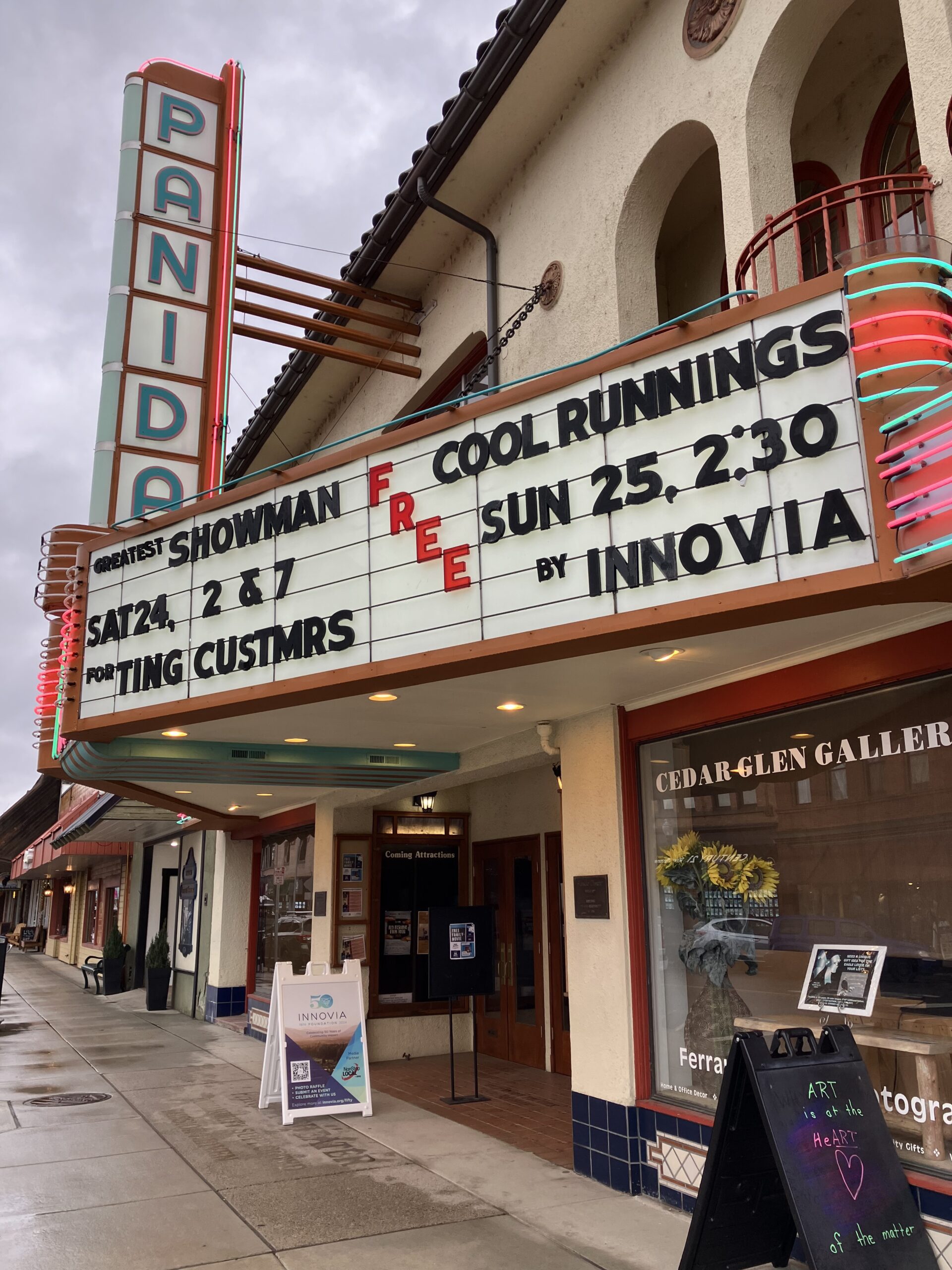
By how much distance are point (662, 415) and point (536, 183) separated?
5.32m

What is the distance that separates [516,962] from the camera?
11.7 metres

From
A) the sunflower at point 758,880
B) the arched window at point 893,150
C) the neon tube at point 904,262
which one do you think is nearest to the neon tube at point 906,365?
the neon tube at point 904,262

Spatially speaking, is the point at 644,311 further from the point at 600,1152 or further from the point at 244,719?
the point at 600,1152

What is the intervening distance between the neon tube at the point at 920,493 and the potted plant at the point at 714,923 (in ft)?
9.40

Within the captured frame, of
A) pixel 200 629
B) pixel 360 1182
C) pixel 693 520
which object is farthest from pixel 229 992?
pixel 693 520

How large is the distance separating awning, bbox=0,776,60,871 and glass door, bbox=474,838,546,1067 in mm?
28665

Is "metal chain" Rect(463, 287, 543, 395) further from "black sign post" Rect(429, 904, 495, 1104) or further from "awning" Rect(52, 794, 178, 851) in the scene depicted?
"awning" Rect(52, 794, 178, 851)

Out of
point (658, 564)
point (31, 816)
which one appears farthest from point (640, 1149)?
point (31, 816)

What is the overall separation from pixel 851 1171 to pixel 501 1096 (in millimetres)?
5788

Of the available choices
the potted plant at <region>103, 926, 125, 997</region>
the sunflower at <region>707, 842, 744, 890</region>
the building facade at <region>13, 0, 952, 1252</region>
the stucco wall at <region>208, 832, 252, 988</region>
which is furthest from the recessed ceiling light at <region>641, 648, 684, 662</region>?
the potted plant at <region>103, 926, 125, 997</region>

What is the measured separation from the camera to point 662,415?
→ 198 inches

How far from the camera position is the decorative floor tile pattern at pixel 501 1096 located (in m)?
8.26

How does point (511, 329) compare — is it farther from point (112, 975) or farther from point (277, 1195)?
point (112, 975)

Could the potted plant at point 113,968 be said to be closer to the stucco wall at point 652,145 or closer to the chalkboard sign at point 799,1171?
the stucco wall at point 652,145
